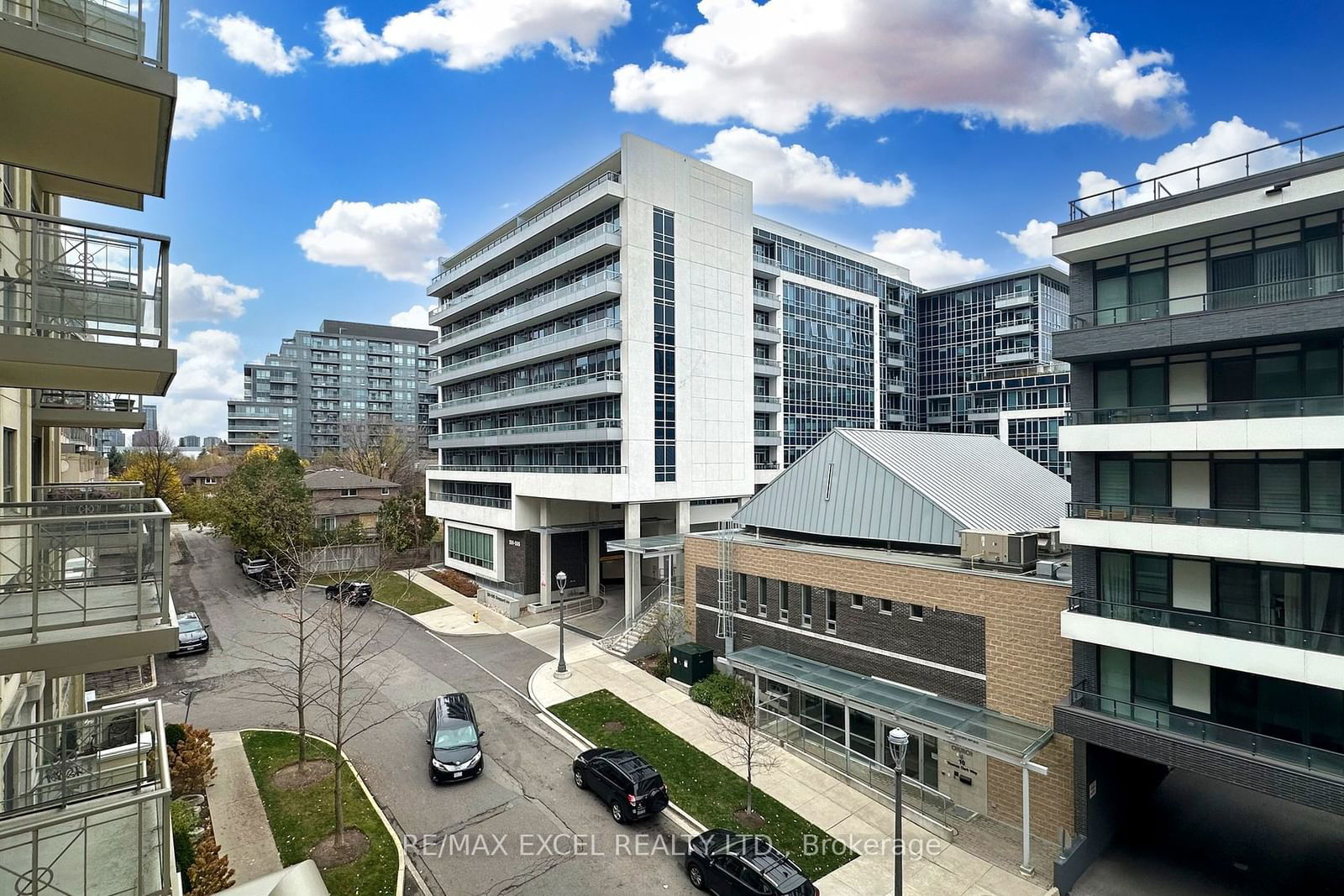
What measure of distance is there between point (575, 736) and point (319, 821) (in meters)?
7.29

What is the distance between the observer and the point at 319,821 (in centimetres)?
1528

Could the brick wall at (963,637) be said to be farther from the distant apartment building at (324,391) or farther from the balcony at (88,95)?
the distant apartment building at (324,391)

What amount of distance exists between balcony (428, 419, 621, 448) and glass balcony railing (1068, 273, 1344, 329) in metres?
20.2

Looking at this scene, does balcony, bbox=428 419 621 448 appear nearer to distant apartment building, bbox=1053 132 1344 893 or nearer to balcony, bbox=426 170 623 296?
balcony, bbox=426 170 623 296

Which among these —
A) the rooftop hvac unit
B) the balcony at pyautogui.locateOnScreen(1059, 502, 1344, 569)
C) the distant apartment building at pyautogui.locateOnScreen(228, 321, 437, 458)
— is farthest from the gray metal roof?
the distant apartment building at pyautogui.locateOnScreen(228, 321, 437, 458)

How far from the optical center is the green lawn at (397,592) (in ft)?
120

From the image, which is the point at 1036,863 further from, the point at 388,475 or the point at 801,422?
the point at 388,475

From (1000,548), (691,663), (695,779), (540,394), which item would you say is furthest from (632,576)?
(1000,548)

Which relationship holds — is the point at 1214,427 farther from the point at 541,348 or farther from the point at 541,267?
the point at 541,267

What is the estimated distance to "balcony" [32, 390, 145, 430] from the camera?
1303 cm

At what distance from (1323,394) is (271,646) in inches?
1444

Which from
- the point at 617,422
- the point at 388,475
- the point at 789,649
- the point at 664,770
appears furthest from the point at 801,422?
the point at 388,475

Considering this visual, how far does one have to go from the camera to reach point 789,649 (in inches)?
866

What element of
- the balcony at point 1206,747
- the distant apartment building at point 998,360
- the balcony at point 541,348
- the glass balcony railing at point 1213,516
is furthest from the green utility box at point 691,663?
the distant apartment building at point 998,360
